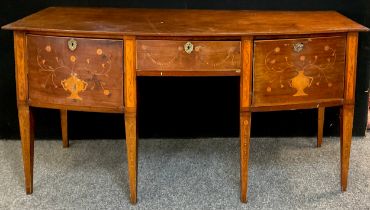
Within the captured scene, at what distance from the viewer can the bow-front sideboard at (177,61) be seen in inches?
82.3

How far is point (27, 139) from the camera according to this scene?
2293 mm

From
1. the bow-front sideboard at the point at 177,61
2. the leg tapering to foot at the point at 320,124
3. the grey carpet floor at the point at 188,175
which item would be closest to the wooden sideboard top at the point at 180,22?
the bow-front sideboard at the point at 177,61

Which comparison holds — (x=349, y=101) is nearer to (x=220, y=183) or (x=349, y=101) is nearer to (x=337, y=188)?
(x=337, y=188)

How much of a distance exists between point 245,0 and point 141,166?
0.92 m

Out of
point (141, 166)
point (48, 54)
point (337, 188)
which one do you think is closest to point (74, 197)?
point (141, 166)

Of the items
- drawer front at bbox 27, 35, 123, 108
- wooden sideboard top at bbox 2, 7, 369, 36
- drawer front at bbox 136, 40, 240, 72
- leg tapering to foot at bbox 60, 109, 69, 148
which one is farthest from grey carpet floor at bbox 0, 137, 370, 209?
wooden sideboard top at bbox 2, 7, 369, 36

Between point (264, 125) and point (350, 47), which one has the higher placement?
point (350, 47)

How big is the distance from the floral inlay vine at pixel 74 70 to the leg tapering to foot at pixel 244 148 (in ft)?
1.71

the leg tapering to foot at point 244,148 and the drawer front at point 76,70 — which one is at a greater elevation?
the drawer front at point 76,70

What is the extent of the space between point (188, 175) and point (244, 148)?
1.25 ft

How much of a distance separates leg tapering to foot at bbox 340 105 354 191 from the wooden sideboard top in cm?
34

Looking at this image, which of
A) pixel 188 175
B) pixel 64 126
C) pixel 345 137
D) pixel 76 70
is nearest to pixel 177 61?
pixel 76 70

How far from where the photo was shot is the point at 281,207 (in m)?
2.23

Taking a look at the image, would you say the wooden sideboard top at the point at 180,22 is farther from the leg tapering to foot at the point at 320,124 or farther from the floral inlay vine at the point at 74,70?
the leg tapering to foot at the point at 320,124
